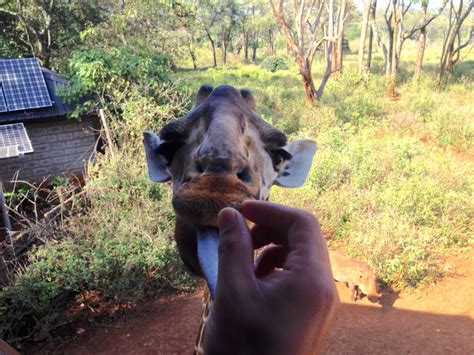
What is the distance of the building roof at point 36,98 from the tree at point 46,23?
12.8 feet

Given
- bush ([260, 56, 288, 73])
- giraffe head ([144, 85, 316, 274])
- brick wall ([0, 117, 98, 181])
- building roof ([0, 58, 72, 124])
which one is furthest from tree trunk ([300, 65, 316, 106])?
bush ([260, 56, 288, 73])

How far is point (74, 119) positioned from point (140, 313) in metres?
5.68

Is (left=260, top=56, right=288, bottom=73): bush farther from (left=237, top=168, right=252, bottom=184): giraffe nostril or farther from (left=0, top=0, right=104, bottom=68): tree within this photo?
(left=237, top=168, right=252, bottom=184): giraffe nostril

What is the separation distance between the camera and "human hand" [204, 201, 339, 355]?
0.78 m

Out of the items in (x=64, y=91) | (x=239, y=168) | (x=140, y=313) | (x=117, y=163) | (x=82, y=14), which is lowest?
(x=140, y=313)

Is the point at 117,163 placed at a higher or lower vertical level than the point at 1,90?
lower

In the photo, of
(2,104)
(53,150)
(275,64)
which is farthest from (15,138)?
(275,64)

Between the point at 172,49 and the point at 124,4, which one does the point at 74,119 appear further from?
the point at 124,4

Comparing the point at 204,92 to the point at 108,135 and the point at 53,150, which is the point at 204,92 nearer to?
the point at 108,135

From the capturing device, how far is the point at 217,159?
1468 mm

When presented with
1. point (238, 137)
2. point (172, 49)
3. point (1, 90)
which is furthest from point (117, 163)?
point (172, 49)

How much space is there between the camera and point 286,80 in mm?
19359

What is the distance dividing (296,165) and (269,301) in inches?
59.1

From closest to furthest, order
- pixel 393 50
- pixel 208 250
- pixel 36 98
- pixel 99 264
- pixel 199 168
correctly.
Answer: pixel 208 250, pixel 199 168, pixel 99 264, pixel 36 98, pixel 393 50
